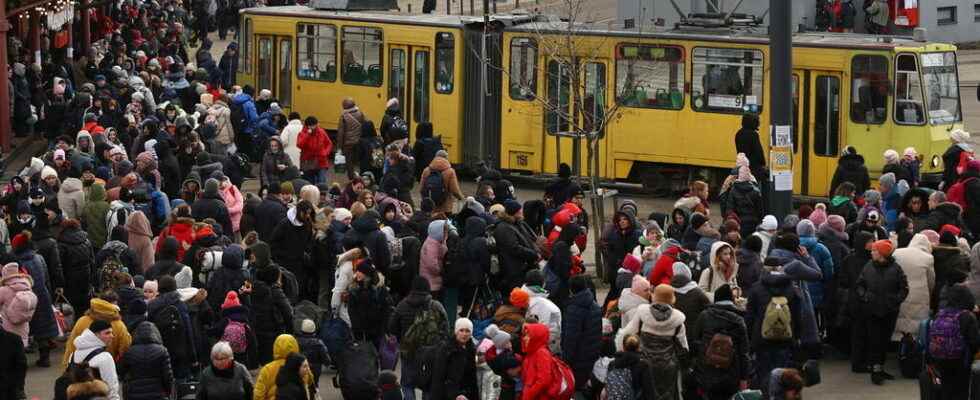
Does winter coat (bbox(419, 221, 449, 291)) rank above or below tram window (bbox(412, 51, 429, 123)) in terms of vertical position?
below

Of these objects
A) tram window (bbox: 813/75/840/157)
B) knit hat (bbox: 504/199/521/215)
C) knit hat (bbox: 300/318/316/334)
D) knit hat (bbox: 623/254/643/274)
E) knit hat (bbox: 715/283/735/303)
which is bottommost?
knit hat (bbox: 300/318/316/334)

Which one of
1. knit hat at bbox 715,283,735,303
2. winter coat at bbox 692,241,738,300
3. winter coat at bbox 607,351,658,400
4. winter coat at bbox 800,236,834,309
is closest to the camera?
winter coat at bbox 607,351,658,400

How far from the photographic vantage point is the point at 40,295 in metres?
19.6

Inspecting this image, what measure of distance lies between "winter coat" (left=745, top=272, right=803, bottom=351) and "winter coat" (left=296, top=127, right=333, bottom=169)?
1097 cm

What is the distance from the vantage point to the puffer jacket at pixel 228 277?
18.2 m

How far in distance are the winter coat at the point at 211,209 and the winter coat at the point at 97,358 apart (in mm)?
5197

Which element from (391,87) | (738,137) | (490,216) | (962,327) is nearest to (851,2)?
(391,87)

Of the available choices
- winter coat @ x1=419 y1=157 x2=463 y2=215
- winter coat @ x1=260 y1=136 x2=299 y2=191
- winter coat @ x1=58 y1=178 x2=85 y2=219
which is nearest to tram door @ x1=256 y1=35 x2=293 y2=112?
winter coat @ x1=260 y1=136 x2=299 y2=191

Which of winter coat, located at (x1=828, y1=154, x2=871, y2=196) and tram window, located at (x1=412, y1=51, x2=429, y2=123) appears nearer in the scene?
winter coat, located at (x1=828, y1=154, x2=871, y2=196)

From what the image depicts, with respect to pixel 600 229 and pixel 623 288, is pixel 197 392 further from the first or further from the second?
pixel 600 229

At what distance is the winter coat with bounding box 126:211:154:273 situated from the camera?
20.6 meters

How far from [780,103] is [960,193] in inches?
142

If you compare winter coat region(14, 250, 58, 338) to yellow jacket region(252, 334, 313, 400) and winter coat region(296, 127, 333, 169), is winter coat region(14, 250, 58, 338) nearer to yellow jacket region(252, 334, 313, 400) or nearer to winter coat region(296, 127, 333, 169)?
yellow jacket region(252, 334, 313, 400)

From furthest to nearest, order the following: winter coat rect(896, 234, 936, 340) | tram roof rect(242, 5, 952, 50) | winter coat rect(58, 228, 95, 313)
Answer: tram roof rect(242, 5, 952, 50), winter coat rect(58, 228, 95, 313), winter coat rect(896, 234, 936, 340)
